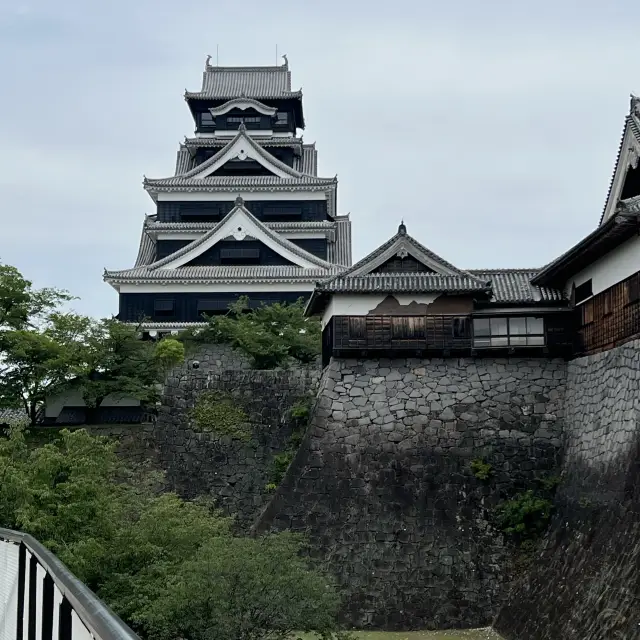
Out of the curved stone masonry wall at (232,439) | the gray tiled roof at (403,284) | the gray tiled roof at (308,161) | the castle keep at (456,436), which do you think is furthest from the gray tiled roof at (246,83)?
the gray tiled roof at (403,284)

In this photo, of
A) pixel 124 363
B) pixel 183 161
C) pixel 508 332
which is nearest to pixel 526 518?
pixel 508 332

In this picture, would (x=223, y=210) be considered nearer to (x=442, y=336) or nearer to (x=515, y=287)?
(x=515, y=287)

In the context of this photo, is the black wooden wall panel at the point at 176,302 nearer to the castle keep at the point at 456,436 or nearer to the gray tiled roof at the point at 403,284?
the castle keep at the point at 456,436

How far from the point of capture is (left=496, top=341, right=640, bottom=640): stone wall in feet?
42.3

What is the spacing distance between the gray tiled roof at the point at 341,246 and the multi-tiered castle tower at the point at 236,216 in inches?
1.9

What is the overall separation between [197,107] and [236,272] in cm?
1172

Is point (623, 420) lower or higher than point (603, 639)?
higher

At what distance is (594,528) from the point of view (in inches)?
583

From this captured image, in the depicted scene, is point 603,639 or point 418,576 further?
point 418,576

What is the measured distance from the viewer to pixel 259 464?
69.0ft

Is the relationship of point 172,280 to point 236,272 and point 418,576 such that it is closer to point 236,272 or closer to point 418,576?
point 236,272

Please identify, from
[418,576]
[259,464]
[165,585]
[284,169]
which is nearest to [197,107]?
[284,169]

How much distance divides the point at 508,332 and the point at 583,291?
1.87m

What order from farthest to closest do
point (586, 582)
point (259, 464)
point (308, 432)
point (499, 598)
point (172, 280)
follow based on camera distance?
1. point (172, 280)
2. point (259, 464)
3. point (308, 432)
4. point (499, 598)
5. point (586, 582)
